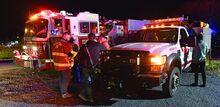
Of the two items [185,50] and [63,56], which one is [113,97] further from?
[185,50]

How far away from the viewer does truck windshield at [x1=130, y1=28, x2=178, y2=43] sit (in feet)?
31.2

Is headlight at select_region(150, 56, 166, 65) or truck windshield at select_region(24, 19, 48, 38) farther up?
truck windshield at select_region(24, 19, 48, 38)

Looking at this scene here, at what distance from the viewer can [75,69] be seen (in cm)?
961

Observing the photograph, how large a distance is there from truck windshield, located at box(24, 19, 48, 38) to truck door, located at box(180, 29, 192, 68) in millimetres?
5688

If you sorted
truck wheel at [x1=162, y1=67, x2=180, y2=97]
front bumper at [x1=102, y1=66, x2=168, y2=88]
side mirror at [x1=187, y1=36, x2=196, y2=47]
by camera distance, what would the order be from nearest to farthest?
front bumper at [x1=102, y1=66, x2=168, y2=88] < truck wheel at [x1=162, y1=67, x2=180, y2=97] < side mirror at [x1=187, y1=36, x2=196, y2=47]

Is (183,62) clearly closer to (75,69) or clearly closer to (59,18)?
(75,69)

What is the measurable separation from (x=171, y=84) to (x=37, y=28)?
6.88 metres

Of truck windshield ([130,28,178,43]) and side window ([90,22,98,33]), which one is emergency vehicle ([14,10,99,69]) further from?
truck windshield ([130,28,178,43])

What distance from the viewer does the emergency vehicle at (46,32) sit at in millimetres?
12518

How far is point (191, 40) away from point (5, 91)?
5.66 metres

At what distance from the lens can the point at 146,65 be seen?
7.89 meters

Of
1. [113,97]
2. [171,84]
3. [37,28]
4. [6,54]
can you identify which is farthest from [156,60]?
[6,54]

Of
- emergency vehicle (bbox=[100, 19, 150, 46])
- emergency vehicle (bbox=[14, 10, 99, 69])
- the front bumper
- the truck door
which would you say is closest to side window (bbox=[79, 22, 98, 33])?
emergency vehicle (bbox=[14, 10, 99, 69])

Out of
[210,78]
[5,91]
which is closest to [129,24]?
[210,78]
